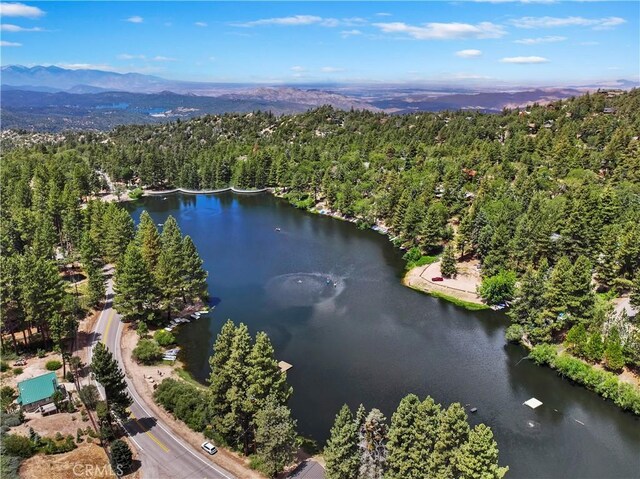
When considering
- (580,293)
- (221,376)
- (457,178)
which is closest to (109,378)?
(221,376)

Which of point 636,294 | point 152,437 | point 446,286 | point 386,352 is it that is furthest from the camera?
point 446,286

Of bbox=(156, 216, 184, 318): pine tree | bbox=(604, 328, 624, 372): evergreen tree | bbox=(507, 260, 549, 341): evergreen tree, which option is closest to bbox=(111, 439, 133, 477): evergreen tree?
bbox=(156, 216, 184, 318): pine tree

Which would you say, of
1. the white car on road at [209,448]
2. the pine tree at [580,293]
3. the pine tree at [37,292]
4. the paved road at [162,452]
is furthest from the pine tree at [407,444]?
the pine tree at [37,292]

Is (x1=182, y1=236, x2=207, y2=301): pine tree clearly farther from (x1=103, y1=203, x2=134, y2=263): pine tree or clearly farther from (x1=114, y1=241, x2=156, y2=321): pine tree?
(x1=103, y1=203, x2=134, y2=263): pine tree

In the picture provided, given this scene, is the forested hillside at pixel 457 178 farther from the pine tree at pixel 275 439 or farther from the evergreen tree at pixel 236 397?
the evergreen tree at pixel 236 397

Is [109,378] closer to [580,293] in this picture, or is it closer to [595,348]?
[595,348]

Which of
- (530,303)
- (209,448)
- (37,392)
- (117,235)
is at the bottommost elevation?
(209,448)

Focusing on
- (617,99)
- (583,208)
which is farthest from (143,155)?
(617,99)
